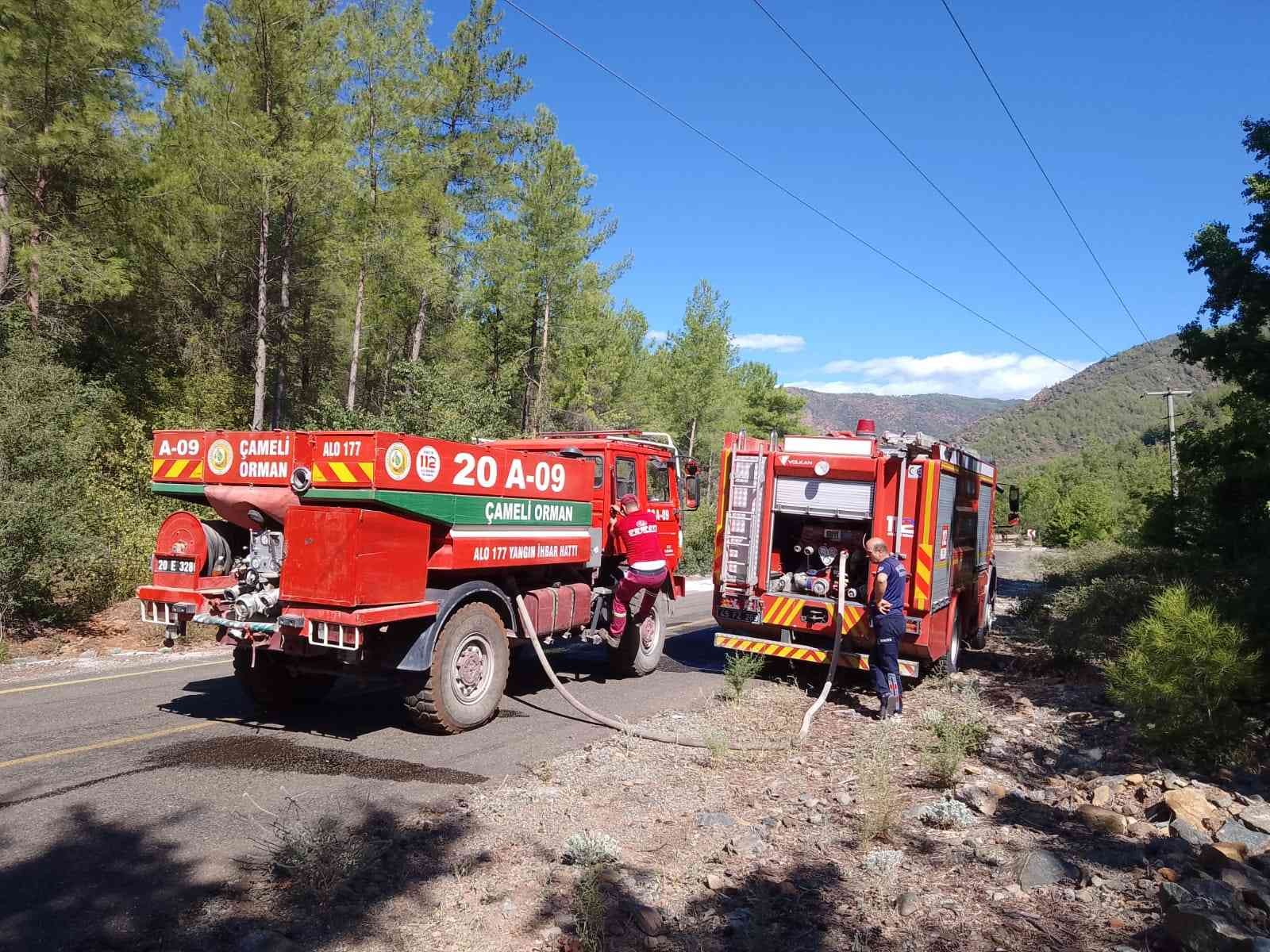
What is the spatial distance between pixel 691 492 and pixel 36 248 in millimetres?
14175

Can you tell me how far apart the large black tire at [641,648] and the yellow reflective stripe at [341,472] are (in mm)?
4129

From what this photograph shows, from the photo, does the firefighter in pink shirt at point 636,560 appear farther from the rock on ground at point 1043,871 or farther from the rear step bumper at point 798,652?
the rock on ground at point 1043,871

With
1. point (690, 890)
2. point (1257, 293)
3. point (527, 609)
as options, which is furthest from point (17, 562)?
point (1257, 293)

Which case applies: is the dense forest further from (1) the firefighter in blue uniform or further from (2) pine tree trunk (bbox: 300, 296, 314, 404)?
(1) the firefighter in blue uniform

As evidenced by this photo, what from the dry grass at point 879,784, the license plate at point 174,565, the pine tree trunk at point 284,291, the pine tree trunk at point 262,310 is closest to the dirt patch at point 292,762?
the license plate at point 174,565

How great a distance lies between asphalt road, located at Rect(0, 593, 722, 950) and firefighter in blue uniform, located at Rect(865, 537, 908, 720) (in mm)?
1933

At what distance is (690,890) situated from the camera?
4.15 meters

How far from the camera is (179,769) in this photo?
571cm

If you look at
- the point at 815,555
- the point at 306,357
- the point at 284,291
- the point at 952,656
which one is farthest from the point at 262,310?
the point at 952,656

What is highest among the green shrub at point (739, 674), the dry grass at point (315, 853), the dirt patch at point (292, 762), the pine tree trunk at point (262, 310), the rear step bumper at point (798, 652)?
the pine tree trunk at point (262, 310)

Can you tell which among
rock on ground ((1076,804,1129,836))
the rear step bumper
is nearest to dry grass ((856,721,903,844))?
the rear step bumper

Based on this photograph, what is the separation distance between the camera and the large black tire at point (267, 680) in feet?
23.3

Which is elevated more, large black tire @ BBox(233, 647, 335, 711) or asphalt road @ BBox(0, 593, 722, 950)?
large black tire @ BBox(233, 647, 335, 711)

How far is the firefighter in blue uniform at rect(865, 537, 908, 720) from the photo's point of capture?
7.87 meters
